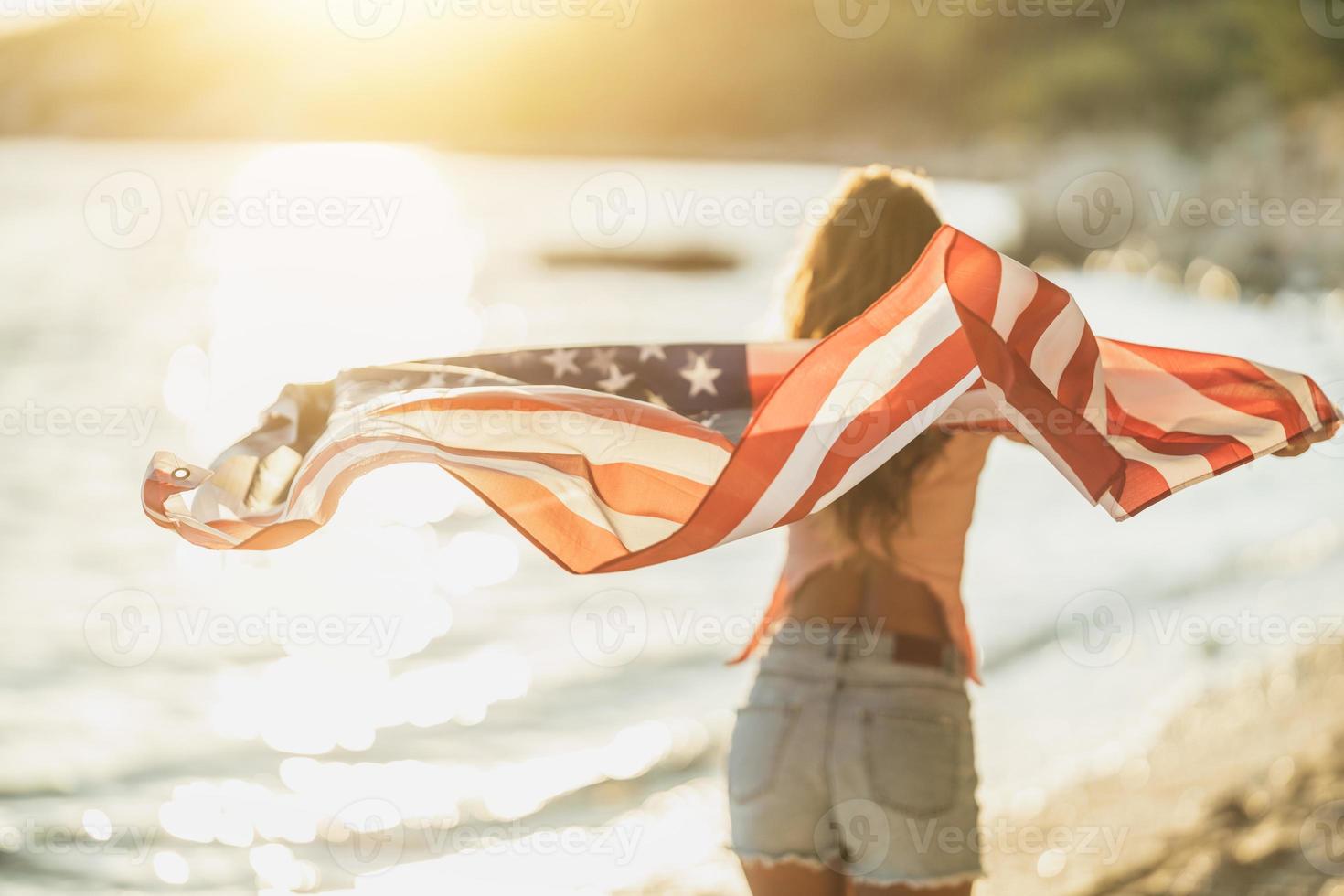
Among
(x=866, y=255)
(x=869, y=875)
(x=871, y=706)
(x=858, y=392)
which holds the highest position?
(x=866, y=255)

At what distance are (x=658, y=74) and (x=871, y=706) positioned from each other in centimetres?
4848

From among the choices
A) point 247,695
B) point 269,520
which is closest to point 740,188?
point 247,695

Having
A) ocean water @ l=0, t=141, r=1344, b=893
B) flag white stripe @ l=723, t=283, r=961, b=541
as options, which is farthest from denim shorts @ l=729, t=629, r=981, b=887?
ocean water @ l=0, t=141, r=1344, b=893

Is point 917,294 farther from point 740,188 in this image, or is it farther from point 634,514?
point 740,188

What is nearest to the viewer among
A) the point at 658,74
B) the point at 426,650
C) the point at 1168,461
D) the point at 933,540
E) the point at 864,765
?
the point at 864,765

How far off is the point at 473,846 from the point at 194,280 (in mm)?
17301

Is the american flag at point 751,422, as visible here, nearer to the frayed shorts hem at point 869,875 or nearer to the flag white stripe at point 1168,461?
the flag white stripe at point 1168,461

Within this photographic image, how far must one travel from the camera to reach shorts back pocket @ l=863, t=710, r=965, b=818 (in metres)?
2.57

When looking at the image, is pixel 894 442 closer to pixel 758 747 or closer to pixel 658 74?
pixel 758 747

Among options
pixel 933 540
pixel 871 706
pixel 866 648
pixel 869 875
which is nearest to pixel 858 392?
pixel 933 540

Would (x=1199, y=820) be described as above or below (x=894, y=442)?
below

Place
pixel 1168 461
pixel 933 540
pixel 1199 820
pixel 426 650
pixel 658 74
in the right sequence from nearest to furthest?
pixel 933 540 < pixel 1168 461 < pixel 1199 820 < pixel 426 650 < pixel 658 74

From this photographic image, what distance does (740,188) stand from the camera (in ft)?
122

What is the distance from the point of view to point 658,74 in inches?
1935
